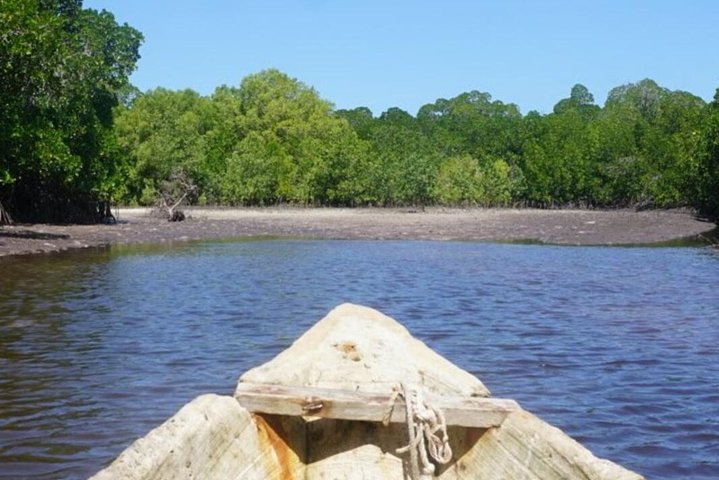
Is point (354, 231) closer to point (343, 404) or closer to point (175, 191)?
point (175, 191)

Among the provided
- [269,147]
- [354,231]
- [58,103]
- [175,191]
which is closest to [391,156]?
[269,147]

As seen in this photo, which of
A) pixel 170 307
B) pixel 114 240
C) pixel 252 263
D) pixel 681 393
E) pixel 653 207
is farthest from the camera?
pixel 653 207

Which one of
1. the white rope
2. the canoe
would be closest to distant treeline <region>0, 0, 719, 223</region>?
the canoe

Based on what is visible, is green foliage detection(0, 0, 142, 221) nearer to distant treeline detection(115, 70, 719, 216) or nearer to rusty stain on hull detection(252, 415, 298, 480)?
distant treeline detection(115, 70, 719, 216)

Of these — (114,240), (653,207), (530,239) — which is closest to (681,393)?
(114,240)

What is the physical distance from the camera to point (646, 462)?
7.65 metres

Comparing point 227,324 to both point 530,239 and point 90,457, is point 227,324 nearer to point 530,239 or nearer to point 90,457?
point 90,457

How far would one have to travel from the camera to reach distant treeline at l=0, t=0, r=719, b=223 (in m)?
29.9

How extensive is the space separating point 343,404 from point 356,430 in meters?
0.46

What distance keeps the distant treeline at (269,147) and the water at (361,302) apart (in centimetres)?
657

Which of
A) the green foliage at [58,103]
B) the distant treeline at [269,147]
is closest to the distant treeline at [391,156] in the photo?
the distant treeline at [269,147]

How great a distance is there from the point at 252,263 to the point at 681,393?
19.8 m

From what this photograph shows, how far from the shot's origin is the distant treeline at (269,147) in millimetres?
29906

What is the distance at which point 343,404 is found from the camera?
205 inches
